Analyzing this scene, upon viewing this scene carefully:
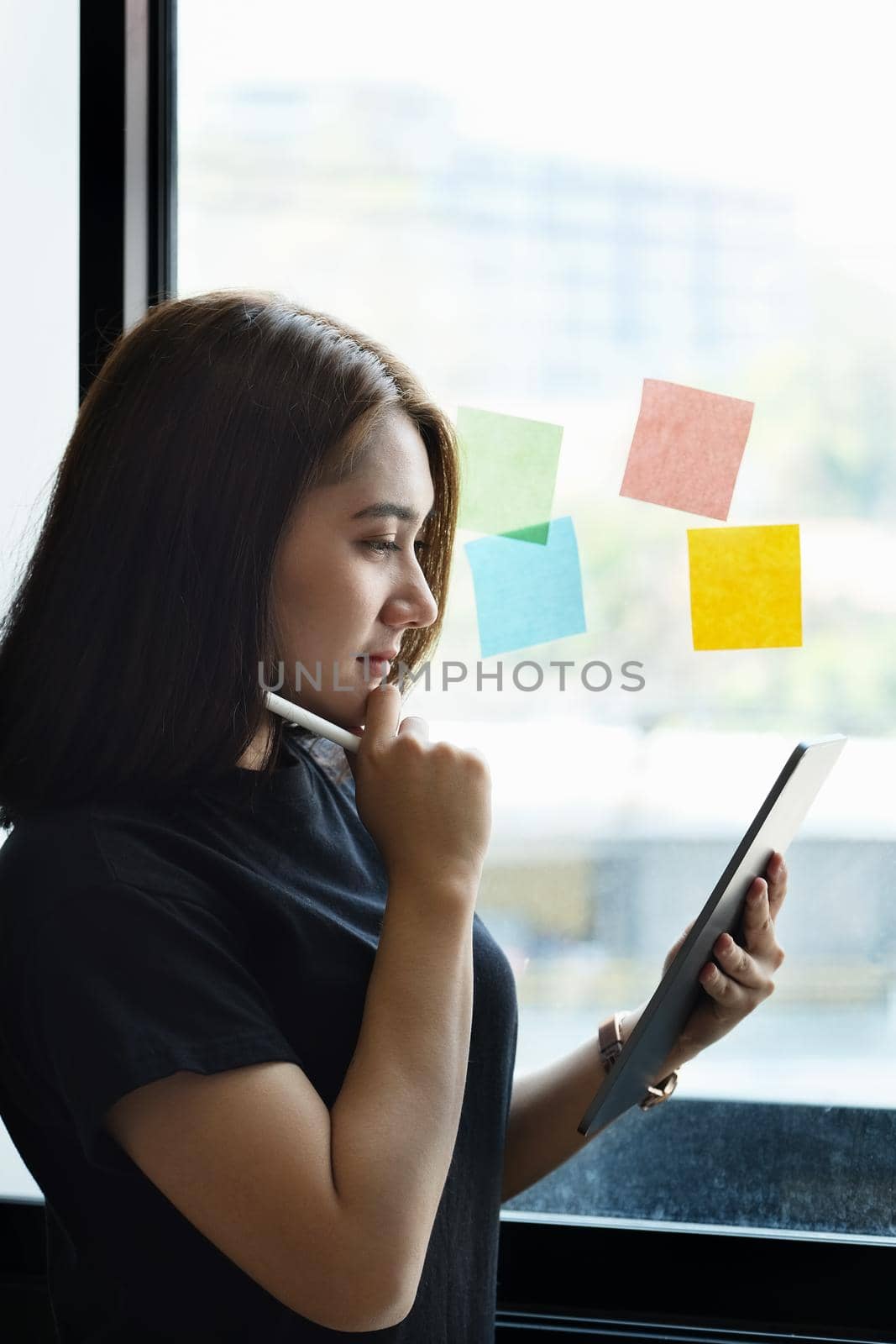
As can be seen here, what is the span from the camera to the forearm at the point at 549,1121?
92 cm

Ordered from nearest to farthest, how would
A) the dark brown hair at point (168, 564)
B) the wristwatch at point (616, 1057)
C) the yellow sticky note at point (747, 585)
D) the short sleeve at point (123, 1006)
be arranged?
the short sleeve at point (123, 1006) → the dark brown hair at point (168, 564) → the wristwatch at point (616, 1057) → the yellow sticky note at point (747, 585)

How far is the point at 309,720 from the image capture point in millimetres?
775

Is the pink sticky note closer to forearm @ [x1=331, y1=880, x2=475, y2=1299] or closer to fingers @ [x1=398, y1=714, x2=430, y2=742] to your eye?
fingers @ [x1=398, y1=714, x2=430, y2=742]

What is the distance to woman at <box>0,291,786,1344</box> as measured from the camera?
61 cm

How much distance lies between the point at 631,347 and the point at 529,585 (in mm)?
248

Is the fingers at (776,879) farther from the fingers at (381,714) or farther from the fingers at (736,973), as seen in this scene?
the fingers at (381,714)

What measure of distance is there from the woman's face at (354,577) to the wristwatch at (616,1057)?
1.15 ft

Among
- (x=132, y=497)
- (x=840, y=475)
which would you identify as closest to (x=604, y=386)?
(x=840, y=475)

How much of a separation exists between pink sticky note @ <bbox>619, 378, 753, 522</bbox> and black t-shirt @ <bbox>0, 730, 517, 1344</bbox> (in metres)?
0.46

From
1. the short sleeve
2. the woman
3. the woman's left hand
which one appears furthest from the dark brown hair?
the woman's left hand

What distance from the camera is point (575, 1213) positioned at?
1.09 meters

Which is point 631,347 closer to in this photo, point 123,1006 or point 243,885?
point 243,885
